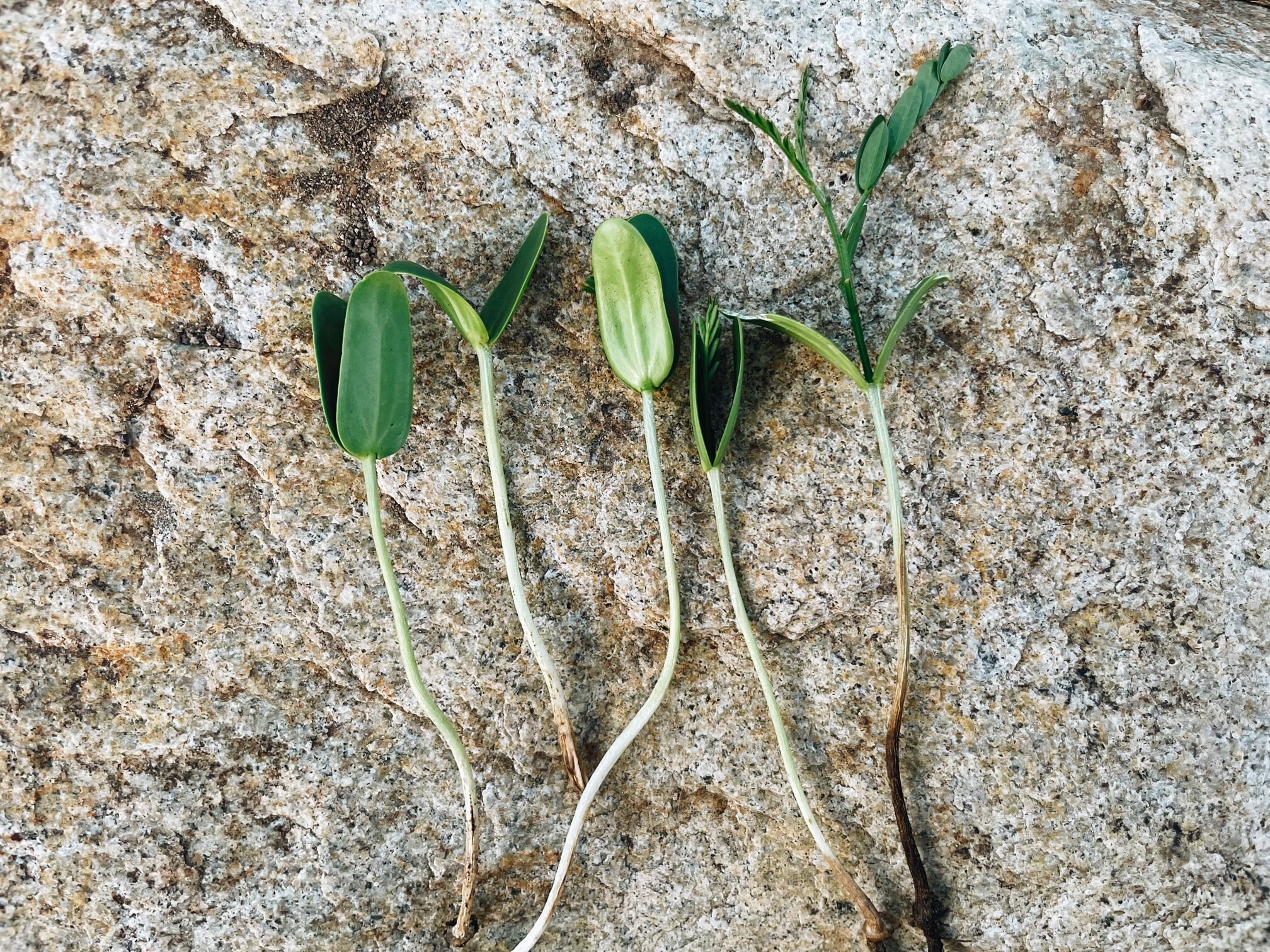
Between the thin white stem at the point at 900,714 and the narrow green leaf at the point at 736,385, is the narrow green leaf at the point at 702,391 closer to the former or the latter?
the narrow green leaf at the point at 736,385

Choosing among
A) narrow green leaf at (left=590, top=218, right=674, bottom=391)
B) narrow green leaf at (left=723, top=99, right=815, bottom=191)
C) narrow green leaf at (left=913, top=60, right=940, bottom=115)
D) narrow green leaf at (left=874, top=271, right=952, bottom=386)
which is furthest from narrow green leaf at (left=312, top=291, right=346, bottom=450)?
narrow green leaf at (left=913, top=60, right=940, bottom=115)

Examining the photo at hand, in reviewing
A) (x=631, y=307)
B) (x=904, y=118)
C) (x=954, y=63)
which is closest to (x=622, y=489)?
(x=631, y=307)

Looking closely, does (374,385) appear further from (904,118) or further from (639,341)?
(904,118)

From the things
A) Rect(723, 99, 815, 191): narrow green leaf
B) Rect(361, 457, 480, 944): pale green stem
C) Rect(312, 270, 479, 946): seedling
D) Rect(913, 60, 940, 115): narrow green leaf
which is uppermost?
Rect(913, 60, 940, 115): narrow green leaf

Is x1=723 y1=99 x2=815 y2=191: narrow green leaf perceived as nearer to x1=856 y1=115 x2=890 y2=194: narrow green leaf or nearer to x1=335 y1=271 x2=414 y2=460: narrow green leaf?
x1=856 y1=115 x2=890 y2=194: narrow green leaf

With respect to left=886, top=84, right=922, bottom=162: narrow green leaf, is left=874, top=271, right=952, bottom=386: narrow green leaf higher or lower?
lower

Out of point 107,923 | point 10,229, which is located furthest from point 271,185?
point 107,923
